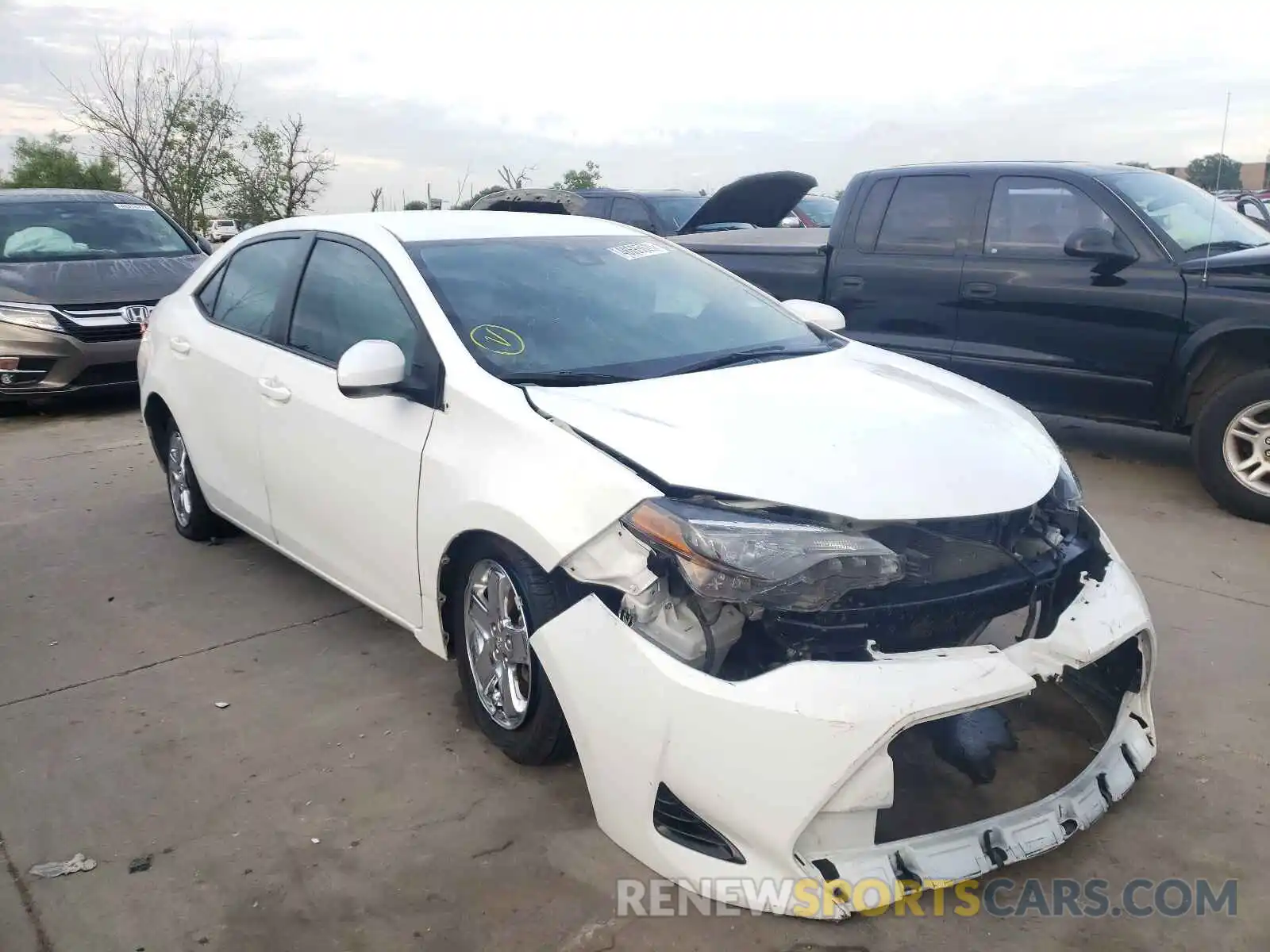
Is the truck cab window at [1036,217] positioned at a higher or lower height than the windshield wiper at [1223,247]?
higher

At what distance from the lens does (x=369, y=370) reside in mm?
3178

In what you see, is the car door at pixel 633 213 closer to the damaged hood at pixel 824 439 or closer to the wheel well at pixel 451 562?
the damaged hood at pixel 824 439

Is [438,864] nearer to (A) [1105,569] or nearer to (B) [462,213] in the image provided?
(A) [1105,569]

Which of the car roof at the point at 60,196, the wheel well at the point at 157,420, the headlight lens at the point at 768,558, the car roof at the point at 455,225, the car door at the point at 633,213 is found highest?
the car roof at the point at 455,225

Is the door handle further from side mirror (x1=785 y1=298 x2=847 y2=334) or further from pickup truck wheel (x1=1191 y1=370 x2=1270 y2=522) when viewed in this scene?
pickup truck wheel (x1=1191 y1=370 x2=1270 y2=522)

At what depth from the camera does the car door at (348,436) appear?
10.9ft

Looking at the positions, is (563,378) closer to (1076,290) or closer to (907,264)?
(1076,290)

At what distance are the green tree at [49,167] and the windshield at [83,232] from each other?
1520cm

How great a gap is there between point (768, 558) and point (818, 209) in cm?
1172

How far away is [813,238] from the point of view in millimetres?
7668

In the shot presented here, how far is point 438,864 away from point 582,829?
0.39m

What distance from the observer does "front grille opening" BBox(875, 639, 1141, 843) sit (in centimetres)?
273

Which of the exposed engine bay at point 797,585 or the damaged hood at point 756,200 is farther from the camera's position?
the damaged hood at point 756,200

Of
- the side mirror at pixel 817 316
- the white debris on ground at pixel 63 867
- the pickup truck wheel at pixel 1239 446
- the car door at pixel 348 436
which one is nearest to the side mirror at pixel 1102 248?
the pickup truck wheel at pixel 1239 446
